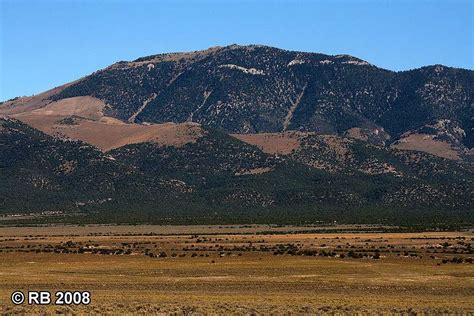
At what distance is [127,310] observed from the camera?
56281mm

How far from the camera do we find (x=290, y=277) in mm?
79875

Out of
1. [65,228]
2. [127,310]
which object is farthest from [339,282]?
[65,228]

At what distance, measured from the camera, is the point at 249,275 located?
268 feet

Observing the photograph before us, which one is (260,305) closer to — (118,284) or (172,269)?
(118,284)

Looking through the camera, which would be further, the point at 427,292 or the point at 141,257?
the point at 141,257

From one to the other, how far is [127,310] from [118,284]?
17.6 metres

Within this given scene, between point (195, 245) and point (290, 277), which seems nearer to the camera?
point (290, 277)

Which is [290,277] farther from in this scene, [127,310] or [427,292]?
[127,310]

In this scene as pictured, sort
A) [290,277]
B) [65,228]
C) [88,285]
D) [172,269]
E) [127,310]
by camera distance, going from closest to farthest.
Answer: [127,310], [88,285], [290,277], [172,269], [65,228]

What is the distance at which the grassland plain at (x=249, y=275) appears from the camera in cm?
5988

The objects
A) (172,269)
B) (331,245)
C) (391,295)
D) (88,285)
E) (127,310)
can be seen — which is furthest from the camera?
(331,245)

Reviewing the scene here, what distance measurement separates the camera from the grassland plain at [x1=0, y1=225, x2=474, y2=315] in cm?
5988

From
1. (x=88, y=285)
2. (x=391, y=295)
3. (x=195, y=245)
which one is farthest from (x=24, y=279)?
(x=195, y=245)

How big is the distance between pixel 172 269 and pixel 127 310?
31.7m
